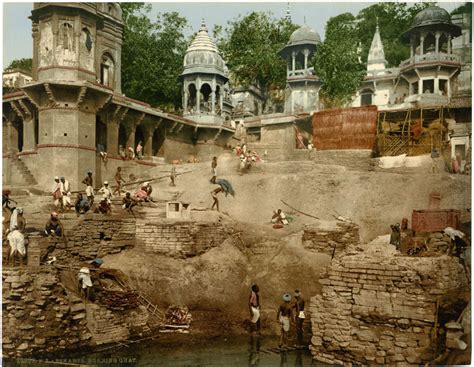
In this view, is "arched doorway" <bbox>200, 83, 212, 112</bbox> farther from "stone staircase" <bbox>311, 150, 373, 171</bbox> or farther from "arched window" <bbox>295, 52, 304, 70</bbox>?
"stone staircase" <bbox>311, 150, 373, 171</bbox>

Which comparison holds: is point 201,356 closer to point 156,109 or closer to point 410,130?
point 156,109

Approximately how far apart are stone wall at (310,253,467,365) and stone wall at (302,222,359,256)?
266 cm

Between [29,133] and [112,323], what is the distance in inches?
323

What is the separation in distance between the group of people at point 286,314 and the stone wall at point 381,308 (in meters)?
0.99

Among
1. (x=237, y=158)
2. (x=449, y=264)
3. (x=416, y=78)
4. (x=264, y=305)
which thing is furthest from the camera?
(x=416, y=78)

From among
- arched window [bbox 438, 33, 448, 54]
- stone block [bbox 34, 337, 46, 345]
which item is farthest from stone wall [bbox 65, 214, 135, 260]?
arched window [bbox 438, 33, 448, 54]

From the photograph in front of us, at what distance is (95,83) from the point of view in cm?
1573

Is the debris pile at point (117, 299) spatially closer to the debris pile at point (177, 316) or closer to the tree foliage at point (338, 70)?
the debris pile at point (177, 316)

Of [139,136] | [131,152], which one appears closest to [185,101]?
[139,136]

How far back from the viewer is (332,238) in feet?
39.9

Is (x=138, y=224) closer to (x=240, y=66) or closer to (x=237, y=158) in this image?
(x=237, y=158)

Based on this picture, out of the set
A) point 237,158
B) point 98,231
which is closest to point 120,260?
point 98,231

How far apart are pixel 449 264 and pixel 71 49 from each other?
12.7 metres

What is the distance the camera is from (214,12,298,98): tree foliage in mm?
18984
